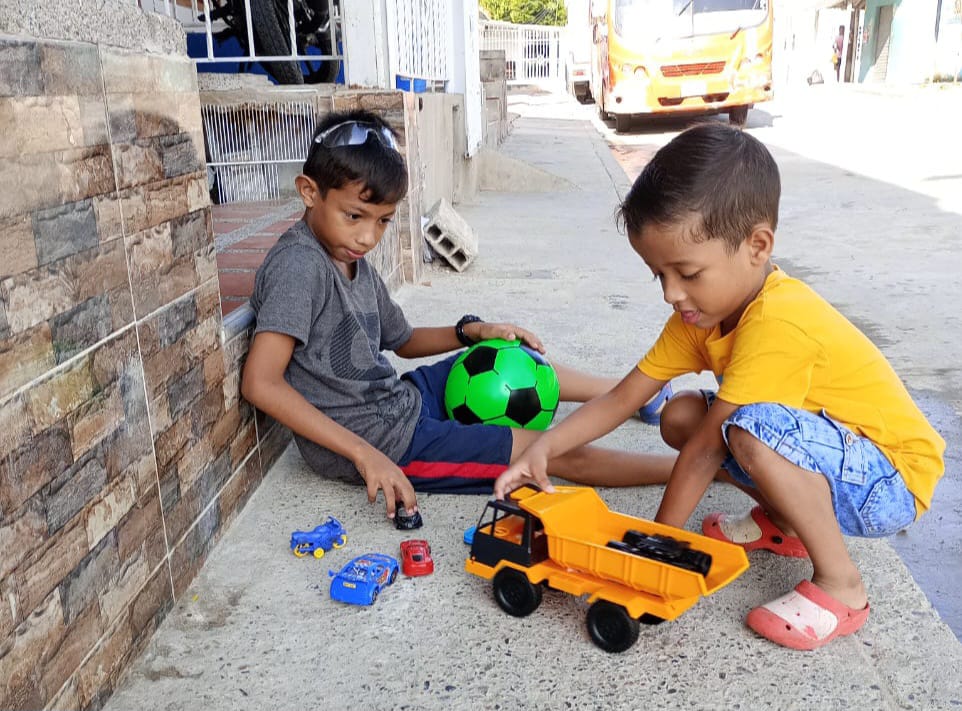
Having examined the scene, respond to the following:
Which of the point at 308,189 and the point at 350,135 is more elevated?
the point at 350,135

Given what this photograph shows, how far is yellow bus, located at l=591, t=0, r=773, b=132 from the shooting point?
567 inches

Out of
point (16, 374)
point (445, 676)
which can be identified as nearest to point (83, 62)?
point (16, 374)

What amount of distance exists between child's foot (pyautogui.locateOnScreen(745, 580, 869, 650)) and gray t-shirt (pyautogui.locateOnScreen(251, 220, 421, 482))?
1.13 metres

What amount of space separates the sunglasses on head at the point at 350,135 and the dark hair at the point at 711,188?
0.89 meters

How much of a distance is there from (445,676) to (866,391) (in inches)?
44.0

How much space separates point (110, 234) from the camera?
165 cm

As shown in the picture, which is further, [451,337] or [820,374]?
[451,337]

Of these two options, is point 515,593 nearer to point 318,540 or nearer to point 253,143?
point 318,540

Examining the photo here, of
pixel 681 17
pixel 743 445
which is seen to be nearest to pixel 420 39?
pixel 743 445

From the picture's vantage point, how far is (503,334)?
2879mm

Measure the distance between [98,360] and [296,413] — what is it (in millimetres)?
742

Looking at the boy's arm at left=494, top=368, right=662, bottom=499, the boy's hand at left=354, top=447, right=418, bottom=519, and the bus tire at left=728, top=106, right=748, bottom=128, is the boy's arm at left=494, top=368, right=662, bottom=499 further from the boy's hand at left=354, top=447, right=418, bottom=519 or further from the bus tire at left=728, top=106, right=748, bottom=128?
the bus tire at left=728, top=106, right=748, bottom=128

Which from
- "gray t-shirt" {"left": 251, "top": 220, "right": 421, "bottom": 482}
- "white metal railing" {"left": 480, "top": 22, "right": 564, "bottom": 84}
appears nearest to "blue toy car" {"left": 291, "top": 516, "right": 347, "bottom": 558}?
"gray t-shirt" {"left": 251, "top": 220, "right": 421, "bottom": 482}

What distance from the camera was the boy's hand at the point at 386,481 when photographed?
7.36 feet
